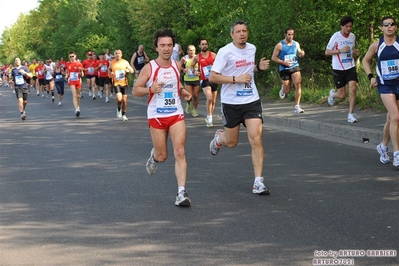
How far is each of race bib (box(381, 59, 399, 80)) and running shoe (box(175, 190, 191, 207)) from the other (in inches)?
126

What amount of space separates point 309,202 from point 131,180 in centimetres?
267

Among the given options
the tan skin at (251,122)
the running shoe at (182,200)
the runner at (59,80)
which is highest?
the tan skin at (251,122)

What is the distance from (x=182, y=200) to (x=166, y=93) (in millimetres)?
1155

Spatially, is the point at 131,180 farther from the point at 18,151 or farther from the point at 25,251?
the point at 18,151

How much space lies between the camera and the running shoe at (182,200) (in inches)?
304

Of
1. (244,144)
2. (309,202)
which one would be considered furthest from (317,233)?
(244,144)

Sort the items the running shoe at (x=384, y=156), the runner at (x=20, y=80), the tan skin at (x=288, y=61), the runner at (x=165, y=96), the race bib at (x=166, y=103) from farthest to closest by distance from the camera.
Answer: the runner at (x=20, y=80) < the tan skin at (x=288, y=61) < the running shoe at (x=384, y=156) < the race bib at (x=166, y=103) < the runner at (x=165, y=96)

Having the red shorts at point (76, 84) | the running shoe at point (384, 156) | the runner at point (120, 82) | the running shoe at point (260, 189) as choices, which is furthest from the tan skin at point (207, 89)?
the running shoe at point (260, 189)

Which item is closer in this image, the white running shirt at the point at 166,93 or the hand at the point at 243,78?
the white running shirt at the point at 166,93

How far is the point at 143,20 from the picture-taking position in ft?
112

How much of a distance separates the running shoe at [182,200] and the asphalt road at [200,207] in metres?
0.06

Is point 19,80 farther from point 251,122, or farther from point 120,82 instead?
point 251,122

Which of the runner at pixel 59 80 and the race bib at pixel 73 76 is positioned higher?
the race bib at pixel 73 76

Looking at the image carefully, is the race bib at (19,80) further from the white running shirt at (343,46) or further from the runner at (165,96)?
the runner at (165,96)
